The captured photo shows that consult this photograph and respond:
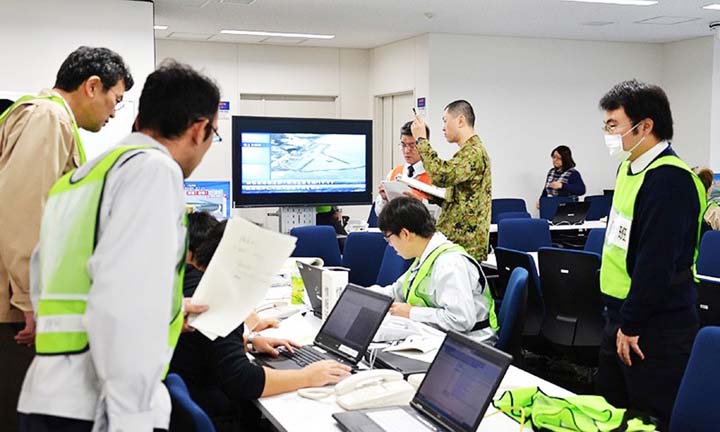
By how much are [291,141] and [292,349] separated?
4.43 meters

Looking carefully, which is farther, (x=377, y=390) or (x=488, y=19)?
(x=488, y=19)

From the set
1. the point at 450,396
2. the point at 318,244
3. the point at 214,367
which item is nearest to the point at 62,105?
the point at 214,367

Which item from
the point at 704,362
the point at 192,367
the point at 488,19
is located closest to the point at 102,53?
the point at 192,367

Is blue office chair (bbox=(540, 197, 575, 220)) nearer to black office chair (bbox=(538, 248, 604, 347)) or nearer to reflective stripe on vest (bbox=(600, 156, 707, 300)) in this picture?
black office chair (bbox=(538, 248, 604, 347))

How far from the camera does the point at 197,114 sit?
163cm

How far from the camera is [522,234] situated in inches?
241

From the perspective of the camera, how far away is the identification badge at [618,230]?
274 centimetres

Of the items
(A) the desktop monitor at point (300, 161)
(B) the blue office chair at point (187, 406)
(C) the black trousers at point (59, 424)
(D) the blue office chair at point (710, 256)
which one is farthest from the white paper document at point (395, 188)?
(C) the black trousers at point (59, 424)

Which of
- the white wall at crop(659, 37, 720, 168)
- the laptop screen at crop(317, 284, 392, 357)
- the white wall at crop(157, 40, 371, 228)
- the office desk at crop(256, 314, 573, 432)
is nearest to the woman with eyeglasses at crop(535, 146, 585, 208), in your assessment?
the white wall at crop(659, 37, 720, 168)

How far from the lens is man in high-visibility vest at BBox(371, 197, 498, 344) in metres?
3.15

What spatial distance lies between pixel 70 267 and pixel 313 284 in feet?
6.36

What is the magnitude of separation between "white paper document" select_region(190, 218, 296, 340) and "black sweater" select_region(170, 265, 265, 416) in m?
0.49

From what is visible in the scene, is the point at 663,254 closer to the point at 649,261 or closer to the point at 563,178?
the point at 649,261

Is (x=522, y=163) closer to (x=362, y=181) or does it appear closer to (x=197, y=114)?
(x=362, y=181)
